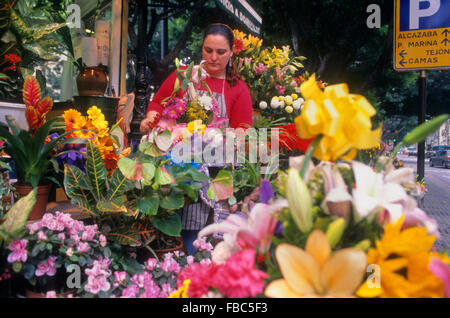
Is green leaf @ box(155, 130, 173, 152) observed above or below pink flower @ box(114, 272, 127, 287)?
above

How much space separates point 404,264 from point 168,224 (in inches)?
36.5

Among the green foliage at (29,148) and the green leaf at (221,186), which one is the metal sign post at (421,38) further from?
the green foliage at (29,148)

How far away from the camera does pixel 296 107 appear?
2.99 m

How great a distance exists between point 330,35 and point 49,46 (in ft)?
26.6

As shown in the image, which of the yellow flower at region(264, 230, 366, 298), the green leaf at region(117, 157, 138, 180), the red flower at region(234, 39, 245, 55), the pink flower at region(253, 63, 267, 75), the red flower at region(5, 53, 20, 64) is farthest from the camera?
the pink flower at region(253, 63, 267, 75)

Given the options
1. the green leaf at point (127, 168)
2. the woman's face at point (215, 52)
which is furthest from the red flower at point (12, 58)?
the green leaf at point (127, 168)

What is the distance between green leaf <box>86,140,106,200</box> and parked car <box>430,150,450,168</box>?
887 inches

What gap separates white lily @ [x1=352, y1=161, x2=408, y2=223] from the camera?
0.65 metres

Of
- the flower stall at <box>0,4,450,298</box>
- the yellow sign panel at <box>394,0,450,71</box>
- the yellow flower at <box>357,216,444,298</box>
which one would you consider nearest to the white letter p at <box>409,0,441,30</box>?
the yellow sign panel at <box>394,0,450,71</box>

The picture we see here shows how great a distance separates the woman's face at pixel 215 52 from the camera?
238 centimetres

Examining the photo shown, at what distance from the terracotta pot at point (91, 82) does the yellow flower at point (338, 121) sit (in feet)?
7.85

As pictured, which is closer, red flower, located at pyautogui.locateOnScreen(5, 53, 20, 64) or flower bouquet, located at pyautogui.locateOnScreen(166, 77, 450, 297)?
flower bouquet, located at pyautogui.locateOnScreen(166, 77, 450, 297)

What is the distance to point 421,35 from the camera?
3887 millimetres

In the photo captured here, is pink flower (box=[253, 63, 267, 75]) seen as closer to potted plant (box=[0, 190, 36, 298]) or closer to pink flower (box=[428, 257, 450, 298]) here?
potted plant (box=[0, 190, 36, 298])
